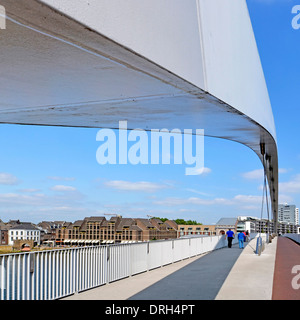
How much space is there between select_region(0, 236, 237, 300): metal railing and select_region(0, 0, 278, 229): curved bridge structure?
2.75 metres

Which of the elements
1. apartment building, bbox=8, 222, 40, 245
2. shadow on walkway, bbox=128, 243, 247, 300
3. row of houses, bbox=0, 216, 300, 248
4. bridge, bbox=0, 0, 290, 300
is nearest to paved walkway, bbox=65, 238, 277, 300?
shadow on walkway, bbox=128, 243, 247, 300

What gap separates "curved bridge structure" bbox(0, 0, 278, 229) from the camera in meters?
3.26

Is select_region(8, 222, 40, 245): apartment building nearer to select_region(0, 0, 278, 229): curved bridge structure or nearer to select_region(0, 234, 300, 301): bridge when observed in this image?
select_region(0, 234, 300, 301): bridge

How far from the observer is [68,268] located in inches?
326

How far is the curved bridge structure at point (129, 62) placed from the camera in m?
3.26

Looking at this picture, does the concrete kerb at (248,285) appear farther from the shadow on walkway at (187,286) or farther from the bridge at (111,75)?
the shadow on walkway at (187,286)

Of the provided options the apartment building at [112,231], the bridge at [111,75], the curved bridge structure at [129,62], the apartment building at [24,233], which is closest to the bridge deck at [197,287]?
the bridge at [111,75]

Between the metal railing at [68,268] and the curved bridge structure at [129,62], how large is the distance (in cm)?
Answer: 275

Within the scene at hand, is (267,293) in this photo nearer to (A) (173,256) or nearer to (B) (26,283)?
(B) (26,283)

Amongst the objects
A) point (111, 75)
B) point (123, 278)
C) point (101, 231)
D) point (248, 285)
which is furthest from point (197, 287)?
point (101, 231)

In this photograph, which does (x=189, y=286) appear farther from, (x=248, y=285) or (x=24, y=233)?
(x=24, y=233)

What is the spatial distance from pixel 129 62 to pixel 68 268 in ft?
18.8
